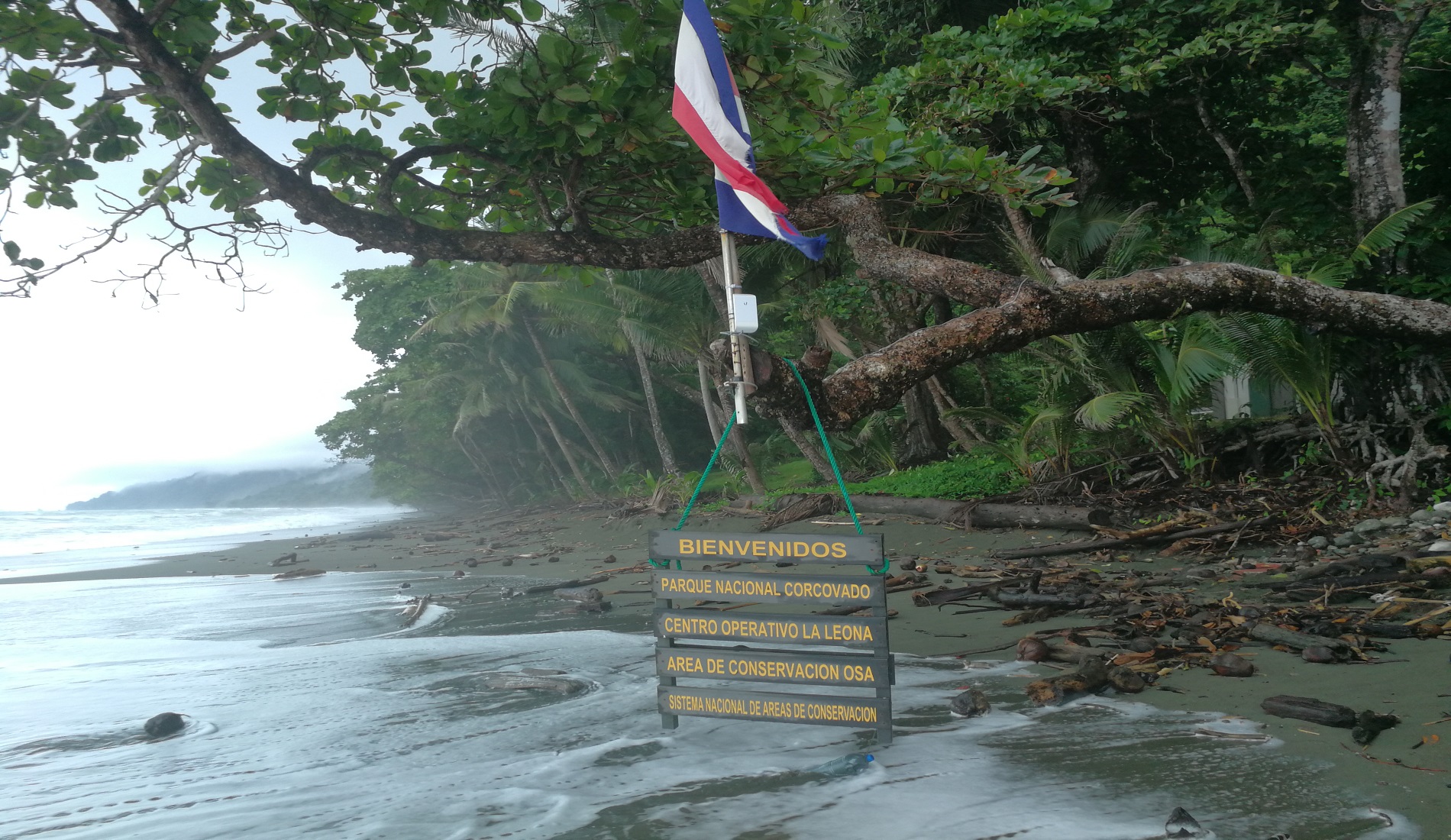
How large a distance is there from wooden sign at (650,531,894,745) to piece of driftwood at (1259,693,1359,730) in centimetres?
151

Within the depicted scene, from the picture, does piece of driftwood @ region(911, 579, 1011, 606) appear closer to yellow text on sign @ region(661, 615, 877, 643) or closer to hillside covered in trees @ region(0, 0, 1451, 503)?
hillside covered in trees @ region(0, 0, 1451, 503)

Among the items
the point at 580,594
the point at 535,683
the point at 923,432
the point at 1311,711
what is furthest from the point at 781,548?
the point at 923,432

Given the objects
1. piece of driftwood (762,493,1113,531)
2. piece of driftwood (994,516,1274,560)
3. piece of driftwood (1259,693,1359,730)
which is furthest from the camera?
piece of driftwood (762,493,1113,531)

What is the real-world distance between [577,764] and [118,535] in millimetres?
37551

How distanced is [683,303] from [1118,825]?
56.9 ft

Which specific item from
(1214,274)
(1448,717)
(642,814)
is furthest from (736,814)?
(1214,274)

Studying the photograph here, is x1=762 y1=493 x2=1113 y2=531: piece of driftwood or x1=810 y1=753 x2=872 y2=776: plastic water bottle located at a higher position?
x1=762 y1=493 x2=1113 y2=531: piece of driftwood

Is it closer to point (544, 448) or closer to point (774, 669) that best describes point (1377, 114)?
point (774, 669)

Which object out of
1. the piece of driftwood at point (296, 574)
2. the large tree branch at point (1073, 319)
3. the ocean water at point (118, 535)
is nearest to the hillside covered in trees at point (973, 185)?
the large tree branch at point (1073, 319)

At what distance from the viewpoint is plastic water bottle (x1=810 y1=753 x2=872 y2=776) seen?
3.53 m

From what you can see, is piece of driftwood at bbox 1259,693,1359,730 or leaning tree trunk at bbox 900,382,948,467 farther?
leaning tree trunk at bbox 900,382,948,467

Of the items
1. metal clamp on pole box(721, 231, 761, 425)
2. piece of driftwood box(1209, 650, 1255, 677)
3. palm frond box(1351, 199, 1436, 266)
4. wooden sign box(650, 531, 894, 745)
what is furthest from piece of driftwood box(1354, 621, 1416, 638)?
palm frond box(1351, 199, 1436, 266)

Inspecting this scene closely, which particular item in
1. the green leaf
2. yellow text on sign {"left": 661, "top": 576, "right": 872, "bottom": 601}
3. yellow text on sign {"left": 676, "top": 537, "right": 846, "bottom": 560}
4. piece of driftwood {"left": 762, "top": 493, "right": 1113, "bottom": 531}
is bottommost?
piece of driftwood {"left": 762, "top": 493, "right": 1113, "bottom": 531}

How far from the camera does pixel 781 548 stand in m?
3.47
